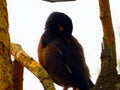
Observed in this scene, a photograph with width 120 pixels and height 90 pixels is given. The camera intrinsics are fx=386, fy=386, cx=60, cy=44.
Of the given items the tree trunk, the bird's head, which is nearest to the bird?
the bird's head

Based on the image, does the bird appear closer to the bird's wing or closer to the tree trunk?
the bird's wing

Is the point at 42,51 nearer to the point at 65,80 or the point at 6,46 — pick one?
the point at 65,80

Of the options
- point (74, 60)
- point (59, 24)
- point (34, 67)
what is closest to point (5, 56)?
point (34, 67)

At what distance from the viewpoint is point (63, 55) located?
9.90 feet

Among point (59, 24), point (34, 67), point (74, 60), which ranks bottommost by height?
point (74, 60)

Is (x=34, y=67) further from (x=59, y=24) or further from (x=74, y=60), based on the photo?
(x=59, y=24)

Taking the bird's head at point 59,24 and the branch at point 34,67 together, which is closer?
the branch at point 34,67

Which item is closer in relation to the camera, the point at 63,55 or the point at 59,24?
the point at 63,55

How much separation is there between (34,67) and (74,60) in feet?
4.12

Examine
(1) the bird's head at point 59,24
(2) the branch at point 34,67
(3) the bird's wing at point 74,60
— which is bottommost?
(3) the bird's wing at point 74,60

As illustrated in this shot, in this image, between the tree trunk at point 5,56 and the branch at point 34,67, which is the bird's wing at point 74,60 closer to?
the branch at point 34,67

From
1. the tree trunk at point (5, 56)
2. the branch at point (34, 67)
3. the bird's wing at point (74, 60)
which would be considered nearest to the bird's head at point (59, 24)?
the bird's wing at point (74, 60)

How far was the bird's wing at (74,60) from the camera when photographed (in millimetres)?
2906

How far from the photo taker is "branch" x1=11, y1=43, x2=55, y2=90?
61.7 inches
